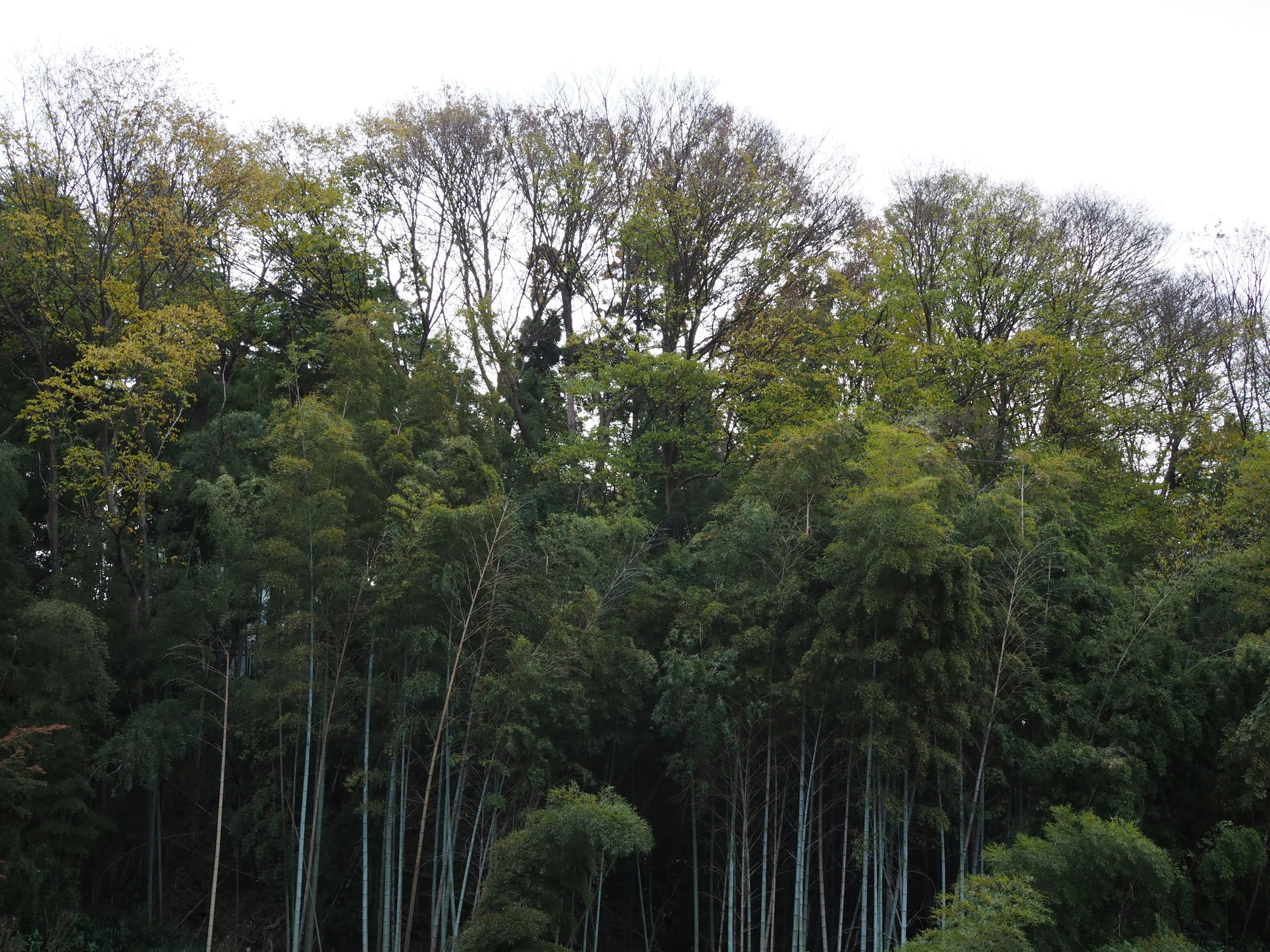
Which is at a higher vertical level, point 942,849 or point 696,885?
point 942,849

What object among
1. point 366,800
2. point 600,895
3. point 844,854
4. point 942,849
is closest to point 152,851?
point 366,800

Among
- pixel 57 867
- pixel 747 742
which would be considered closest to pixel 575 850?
pixel 747 742

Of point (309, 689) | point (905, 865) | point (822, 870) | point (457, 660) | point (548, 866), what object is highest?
point (457, 660)

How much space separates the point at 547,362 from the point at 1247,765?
11014 mm

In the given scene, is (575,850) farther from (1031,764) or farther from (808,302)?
(808,302)

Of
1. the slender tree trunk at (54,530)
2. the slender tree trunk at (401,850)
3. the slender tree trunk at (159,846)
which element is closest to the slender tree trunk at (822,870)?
the slender tree trunk at (401,850)

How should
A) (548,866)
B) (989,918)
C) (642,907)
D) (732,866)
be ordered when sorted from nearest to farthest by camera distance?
(989,918) → (548,866) → (732,866) → (642,907)

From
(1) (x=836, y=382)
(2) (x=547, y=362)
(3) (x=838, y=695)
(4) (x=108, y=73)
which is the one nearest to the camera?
(3) (x=838, y=695)

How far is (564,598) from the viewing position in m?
11.2

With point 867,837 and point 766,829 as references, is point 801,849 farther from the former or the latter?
point 867,837

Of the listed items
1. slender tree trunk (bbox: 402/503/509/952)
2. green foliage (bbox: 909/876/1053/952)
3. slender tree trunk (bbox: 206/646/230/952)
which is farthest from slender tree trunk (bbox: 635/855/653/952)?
slender tree trunk (bbox: 206/646/230/952)

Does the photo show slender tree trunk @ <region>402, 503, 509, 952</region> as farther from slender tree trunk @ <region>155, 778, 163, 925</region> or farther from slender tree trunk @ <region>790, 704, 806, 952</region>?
slender tree trunk @ <region>155, 778, 163, 925</region>

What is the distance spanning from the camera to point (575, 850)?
932cm

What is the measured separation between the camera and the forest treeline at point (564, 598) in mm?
10125
